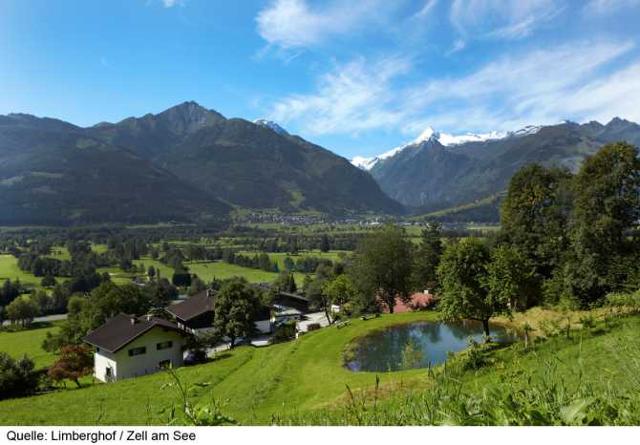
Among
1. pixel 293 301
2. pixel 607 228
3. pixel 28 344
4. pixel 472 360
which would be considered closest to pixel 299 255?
pixel 293 301

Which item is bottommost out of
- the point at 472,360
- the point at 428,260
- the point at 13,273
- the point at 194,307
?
the point at 13,273

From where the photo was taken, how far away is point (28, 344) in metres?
61.0

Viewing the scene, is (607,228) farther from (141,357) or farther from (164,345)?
(141,357)

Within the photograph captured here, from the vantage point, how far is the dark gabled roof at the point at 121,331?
36.8 m

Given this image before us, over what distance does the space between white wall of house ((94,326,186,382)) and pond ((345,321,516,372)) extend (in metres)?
16.8

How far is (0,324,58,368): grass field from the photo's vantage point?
5109cm

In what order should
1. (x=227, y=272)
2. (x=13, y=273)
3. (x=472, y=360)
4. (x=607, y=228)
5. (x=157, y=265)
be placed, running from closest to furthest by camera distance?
(x=472, y=360)
(x=607, y=228)
(x=13, y=273)
(x=227, y=272)
(x=157, y=265)

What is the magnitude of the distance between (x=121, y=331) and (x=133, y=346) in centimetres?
223

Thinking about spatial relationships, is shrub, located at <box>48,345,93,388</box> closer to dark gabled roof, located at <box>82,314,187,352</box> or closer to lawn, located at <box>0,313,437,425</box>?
Result: dark gabled roof, located at <box>82,314,187,352</box>

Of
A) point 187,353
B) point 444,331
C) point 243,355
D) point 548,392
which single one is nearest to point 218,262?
point 187,353

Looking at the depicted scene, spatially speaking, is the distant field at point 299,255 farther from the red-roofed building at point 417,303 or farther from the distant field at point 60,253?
the red-roofed building at point 417,303

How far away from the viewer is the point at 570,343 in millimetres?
15234

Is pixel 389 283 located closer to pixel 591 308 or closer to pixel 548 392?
pixel 591 308

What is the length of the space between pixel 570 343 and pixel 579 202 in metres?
17.0
